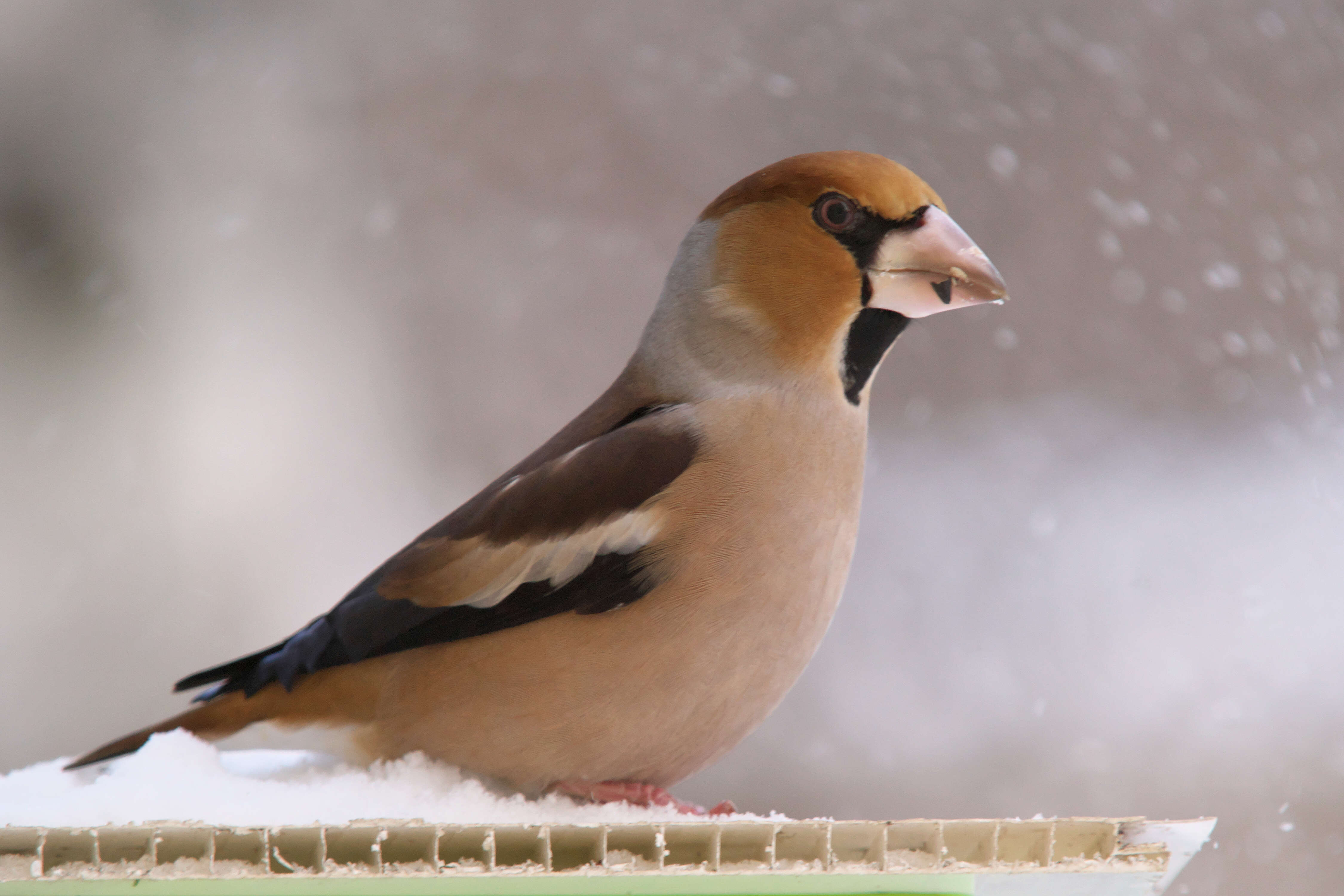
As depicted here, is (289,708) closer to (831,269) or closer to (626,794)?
(626,794)

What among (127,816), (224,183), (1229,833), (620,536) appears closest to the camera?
(127,816)

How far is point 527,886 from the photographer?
0.50m

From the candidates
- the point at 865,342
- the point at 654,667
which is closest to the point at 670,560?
the point at 654,667

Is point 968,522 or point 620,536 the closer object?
point 620,536

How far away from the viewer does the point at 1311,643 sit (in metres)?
1.67

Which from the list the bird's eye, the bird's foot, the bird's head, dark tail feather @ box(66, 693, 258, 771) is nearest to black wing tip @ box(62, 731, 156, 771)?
A: dark tail feather @ box(66, 693, 258, 771)

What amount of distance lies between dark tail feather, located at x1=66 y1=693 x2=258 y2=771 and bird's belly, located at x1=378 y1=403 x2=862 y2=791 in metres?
0.13

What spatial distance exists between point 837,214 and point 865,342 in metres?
0.09

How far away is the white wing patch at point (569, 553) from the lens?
68 cm

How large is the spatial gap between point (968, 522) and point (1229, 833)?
62cm

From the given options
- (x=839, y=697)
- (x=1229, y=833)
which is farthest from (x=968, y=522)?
(x=1229, y=833)

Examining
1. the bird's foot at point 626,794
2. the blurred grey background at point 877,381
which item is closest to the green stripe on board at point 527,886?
the bird's foot at point 626,794

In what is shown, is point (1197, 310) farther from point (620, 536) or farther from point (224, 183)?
point (224, 183)

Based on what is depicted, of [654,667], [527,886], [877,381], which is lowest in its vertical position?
[527,886]
